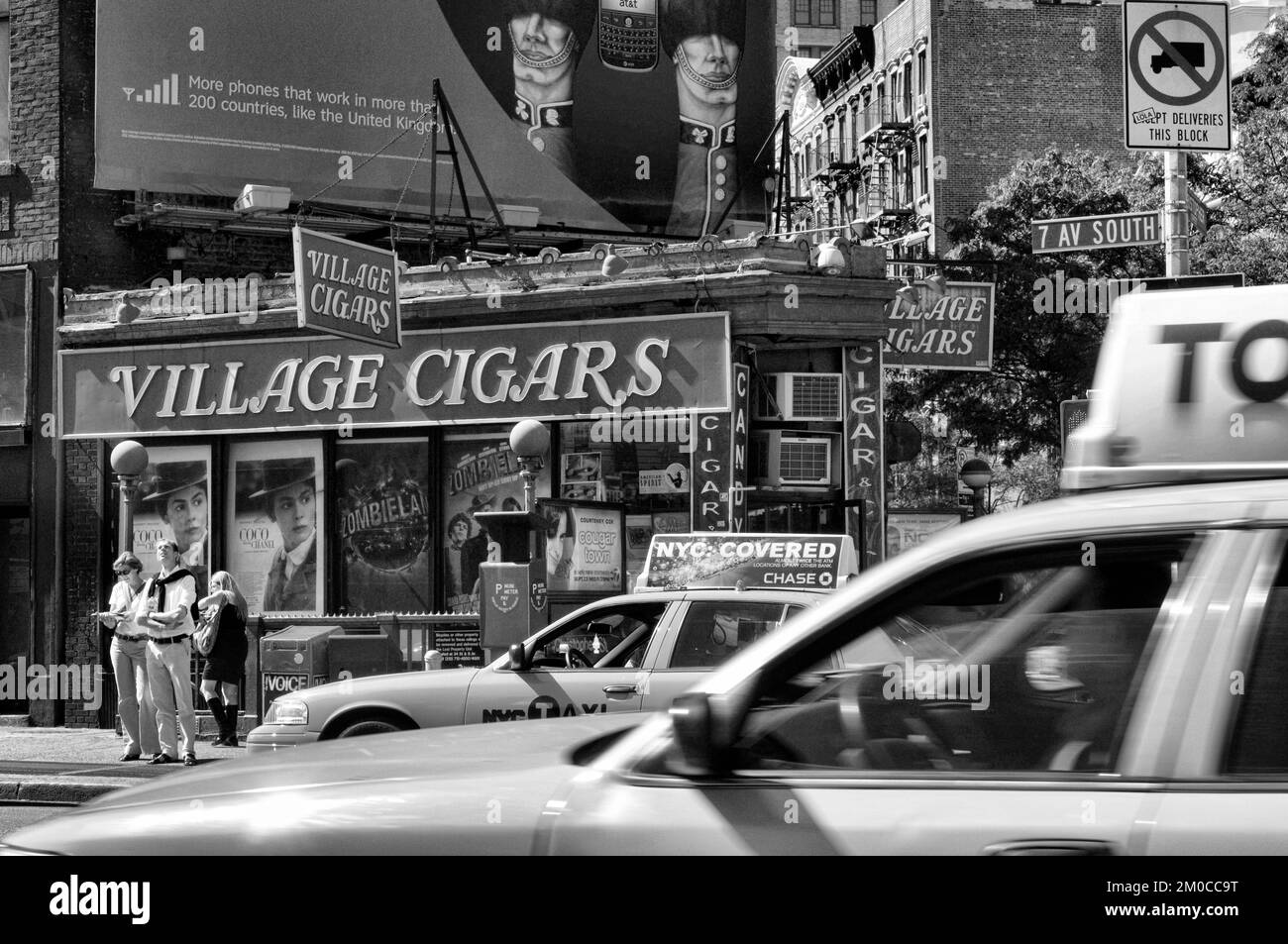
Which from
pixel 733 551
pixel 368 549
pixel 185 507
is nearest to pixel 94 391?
pixel 185 507

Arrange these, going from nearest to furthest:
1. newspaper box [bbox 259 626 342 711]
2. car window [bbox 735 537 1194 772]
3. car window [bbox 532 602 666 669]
A: car window [bbox 735 537 1194 772]
car window [bbox 532 602 666 669]
newspaper box [bbox 259 626 342 711]

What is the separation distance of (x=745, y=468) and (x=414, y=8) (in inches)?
323

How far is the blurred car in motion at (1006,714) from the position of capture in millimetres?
2834

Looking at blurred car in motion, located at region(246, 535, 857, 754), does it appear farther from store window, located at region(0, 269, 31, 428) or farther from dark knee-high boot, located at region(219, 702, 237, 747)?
store window, located at region(0, 269, 31, 428)

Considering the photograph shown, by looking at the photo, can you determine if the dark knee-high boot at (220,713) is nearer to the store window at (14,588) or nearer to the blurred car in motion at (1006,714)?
the store window at (14,588)

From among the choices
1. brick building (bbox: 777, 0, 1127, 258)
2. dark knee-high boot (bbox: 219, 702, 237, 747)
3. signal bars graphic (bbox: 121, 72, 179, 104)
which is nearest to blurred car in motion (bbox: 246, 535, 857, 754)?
dark knee-high boot (bbox: 219, 702, 237, 747)

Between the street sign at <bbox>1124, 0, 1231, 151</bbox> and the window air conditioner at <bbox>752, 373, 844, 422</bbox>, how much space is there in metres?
7.05

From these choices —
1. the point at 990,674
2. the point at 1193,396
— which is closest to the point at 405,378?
the point at 990,674

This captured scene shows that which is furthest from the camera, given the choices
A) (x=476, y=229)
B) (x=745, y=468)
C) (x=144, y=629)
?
(x=476, y=229)

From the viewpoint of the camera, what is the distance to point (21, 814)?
426 inches

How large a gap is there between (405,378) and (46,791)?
284 inches

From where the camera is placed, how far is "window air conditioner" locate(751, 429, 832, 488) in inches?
668

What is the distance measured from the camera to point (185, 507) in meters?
18.6

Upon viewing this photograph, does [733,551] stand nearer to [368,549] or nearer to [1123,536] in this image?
[368,549]
